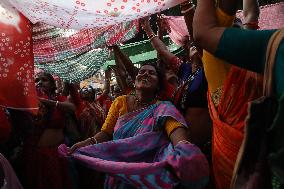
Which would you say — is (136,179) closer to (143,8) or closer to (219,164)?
(219,164)

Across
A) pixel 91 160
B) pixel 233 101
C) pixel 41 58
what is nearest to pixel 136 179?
pixel 91 160

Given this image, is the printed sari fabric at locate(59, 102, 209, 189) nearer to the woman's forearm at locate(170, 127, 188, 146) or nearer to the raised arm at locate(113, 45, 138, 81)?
the woman's forearm at locate(170, 127, 188, 146)

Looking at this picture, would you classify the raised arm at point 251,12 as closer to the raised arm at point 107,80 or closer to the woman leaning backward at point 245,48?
the woman leaning backward at point 245,48

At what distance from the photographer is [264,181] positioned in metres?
1.19

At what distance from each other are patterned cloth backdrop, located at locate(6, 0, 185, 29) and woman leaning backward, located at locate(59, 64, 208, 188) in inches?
26.8

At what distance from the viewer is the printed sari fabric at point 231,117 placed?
1.78 m

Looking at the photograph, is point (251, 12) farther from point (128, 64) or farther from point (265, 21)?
point (265, 21)

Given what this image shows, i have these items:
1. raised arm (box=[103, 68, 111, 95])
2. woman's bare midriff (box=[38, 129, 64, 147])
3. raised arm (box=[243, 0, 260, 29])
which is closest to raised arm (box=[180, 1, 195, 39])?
raised arm (box=[243, 0, 260, 29])

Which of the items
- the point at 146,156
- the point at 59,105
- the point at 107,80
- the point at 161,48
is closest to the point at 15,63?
the point at 146,156

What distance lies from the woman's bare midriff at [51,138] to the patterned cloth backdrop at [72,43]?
123 centimetres

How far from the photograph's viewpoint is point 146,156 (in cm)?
282

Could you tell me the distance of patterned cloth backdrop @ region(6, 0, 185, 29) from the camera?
8.98 feet

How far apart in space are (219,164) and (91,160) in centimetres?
112

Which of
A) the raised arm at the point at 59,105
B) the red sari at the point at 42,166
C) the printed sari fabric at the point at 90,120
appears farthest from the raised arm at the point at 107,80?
the red sari at the point at 42,166
